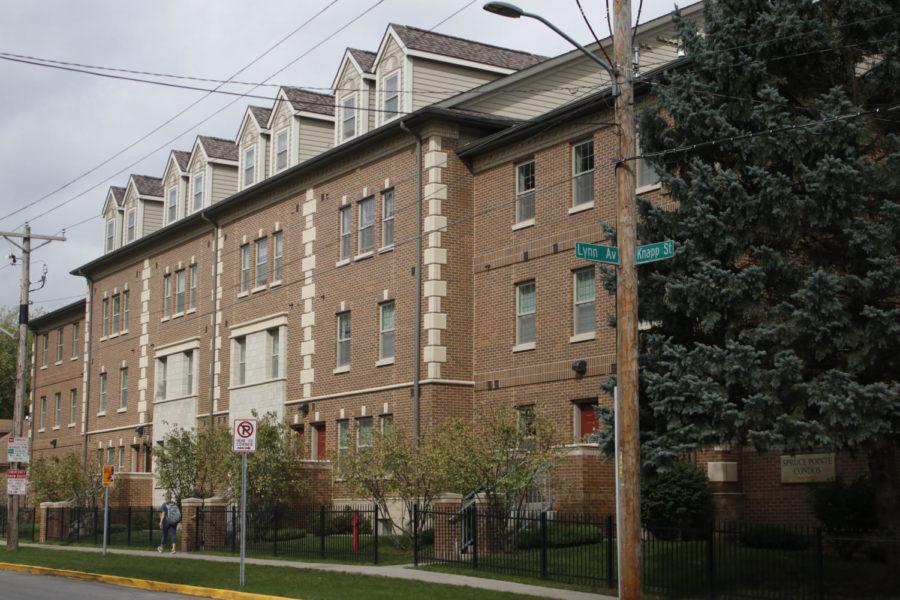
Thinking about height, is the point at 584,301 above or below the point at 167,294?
below

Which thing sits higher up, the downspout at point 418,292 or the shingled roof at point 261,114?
the shingled roof at point 261,114

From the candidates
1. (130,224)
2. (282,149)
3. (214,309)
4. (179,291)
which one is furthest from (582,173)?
(130,224)

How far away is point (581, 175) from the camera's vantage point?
106 ft

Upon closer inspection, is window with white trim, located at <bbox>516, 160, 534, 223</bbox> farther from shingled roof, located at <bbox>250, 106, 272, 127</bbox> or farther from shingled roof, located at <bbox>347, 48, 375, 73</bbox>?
shingled roof, located at <bbox>250, 106, 272, 127</bbox>

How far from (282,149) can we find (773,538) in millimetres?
25048

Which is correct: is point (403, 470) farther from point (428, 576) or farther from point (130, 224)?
point (130, 224)

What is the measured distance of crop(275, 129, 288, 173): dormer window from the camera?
43438mm

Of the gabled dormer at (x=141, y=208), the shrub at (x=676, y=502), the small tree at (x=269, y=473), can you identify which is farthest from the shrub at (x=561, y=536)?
the gabled dormer at (x=141, y=208)

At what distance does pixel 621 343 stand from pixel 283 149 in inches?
1102

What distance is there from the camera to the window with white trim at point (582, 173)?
32.3m

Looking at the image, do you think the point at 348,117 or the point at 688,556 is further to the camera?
the point at 348,117

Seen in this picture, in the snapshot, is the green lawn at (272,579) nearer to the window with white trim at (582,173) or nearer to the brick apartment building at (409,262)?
the brick apartment building at (409,262)

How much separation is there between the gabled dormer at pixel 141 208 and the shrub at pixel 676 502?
110ft

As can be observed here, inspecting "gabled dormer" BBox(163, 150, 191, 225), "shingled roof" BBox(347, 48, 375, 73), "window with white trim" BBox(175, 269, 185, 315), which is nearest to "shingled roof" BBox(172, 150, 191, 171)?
"gabled dormer" BBox(163, 150, 191, 225)
